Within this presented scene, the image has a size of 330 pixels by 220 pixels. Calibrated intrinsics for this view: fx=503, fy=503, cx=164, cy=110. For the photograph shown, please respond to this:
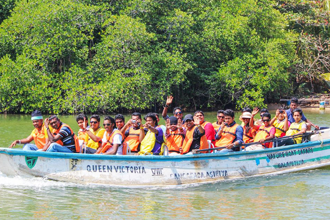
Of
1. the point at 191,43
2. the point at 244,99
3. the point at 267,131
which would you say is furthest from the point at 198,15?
the point at 267,131

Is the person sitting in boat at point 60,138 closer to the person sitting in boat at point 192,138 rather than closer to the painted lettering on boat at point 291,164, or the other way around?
the person sitting in boat at point 192,138

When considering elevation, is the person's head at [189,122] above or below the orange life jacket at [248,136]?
above

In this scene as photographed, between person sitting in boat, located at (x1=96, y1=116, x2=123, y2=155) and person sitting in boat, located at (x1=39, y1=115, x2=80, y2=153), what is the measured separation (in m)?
0.56

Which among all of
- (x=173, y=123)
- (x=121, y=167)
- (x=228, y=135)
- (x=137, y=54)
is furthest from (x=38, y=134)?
(x=137, y=54)

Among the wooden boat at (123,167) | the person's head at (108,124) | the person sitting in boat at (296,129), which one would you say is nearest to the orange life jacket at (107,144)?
the person's head at (108,124)

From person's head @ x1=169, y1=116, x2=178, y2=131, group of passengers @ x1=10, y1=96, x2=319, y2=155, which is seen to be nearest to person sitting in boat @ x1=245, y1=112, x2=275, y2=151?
group of passengers @ x1=10, y1=96, x2=319, y2=155

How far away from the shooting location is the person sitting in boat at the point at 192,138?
1040 cm

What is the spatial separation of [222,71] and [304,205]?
22.5 meters

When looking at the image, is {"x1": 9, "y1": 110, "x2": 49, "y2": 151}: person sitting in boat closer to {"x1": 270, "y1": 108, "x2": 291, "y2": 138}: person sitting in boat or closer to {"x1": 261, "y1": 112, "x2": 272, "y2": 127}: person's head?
{"x1": 261, "y1": 112, "x2": 272, "y2": 127}: person's head

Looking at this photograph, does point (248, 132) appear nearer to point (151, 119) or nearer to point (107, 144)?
point (151, 119)

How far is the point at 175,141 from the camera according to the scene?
10.9 metres

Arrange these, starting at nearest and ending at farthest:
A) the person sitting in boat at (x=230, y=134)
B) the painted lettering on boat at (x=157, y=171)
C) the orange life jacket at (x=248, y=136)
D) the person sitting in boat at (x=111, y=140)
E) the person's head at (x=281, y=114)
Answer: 1. the person sitting in boat at (x=111, y=140)
2. the painted lettering on boat at (x=157, y=171)
3. the person sitting in boat at (x=230, y=134)
4. the orange life jacket at (x=248, y=136)
5. the person's head at (x=281, y=114)

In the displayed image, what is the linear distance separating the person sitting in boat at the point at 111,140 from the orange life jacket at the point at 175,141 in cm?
116

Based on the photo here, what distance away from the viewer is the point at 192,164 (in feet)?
34.5
